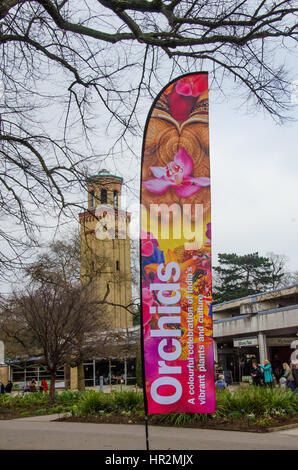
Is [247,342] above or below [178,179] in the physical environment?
below

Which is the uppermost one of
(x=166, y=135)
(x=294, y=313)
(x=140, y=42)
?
(x=140, y=42)

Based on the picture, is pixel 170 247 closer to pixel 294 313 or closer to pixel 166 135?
pixel 166 135

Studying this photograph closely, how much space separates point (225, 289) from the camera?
71.2m

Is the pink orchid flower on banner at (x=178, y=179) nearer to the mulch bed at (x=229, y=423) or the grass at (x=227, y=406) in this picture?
the mulch bed at (x=229, y=423)

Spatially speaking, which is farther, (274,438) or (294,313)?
(294,313)

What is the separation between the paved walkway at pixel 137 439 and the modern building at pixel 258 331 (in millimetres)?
21064

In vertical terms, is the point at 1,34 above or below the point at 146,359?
above

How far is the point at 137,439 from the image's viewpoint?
36.6 ft

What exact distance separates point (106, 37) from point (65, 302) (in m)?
14.4

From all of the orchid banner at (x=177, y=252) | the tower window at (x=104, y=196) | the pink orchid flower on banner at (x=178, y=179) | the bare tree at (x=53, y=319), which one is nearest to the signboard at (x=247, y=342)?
the bare tree at (x=53, y=319)

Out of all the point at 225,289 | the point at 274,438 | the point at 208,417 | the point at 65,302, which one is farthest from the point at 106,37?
the point at 225,289

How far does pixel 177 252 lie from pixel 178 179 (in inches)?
50.7

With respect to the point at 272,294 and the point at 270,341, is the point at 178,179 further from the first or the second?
the point at 272,294

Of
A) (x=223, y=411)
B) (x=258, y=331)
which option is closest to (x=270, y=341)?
(x=258, y=331)
